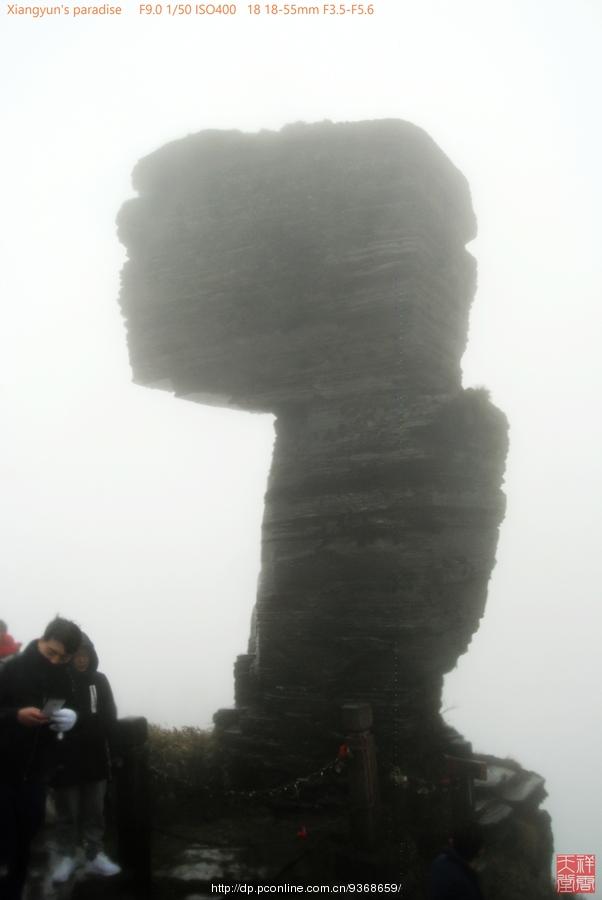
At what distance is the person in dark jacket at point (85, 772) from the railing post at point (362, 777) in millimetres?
2733

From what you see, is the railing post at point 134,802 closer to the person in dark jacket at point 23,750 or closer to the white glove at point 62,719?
the person in dark jacket at point 23,750

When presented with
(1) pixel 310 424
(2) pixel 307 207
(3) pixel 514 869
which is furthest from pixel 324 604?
(2) pixel 307 207

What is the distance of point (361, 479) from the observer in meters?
10.3

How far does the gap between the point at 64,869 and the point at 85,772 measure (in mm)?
795

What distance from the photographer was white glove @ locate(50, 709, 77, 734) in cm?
541

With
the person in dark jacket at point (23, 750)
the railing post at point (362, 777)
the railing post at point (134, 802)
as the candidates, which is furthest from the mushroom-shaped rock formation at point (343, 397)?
the person in dark jacket at point (23, 750)

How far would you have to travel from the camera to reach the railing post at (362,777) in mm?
8008

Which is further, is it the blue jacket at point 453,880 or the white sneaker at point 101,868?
the white sneaker at point 101,868

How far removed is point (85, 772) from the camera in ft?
20.9

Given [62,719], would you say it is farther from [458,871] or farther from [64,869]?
[458,871]

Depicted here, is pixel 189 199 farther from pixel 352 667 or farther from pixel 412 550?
pixel 352 667

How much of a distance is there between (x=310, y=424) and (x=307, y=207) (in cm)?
333

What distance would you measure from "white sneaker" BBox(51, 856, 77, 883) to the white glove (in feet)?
5.44

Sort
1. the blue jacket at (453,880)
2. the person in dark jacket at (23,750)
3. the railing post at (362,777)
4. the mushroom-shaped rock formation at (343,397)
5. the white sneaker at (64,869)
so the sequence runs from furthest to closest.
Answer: the mushroom-shaped rock formation at (343,397), the railing post at (362,777), the white sneaker at (64,869), the blue jacket at (453,880), the person in dark jacket at (23,750)
